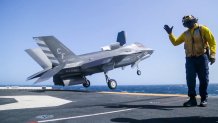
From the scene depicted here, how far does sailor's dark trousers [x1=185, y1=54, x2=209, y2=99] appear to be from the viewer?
6.96m

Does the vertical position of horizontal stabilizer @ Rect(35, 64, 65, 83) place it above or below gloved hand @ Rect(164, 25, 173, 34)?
below

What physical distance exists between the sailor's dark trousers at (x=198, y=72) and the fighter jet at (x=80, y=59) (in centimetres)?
1170

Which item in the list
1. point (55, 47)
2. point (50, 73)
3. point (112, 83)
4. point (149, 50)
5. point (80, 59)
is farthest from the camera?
point (149, 50)

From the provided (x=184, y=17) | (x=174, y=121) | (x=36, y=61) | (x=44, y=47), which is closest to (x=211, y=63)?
(x=184, y=17)

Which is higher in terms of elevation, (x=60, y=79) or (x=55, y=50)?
(x=55, y=50)

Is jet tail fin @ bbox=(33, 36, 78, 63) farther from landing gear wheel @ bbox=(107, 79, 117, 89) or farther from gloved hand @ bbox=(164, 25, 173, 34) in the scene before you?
gloved hand @ bbox=(164, 25, 173, 34)

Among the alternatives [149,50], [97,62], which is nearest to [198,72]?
[97,62]

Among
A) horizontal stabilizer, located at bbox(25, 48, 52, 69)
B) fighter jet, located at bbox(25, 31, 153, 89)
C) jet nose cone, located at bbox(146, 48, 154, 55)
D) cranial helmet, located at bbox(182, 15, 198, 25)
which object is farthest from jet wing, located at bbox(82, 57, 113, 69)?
cranial helmet, located at bbox(182, 15, 198, 25)

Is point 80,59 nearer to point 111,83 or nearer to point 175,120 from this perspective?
point 111,83

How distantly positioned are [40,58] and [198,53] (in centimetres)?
1748

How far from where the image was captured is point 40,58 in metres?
21.8

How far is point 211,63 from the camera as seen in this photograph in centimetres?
679

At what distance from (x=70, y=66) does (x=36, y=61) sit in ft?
15.9

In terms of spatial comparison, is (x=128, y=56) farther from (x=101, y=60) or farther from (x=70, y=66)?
(x=70, y=66)
